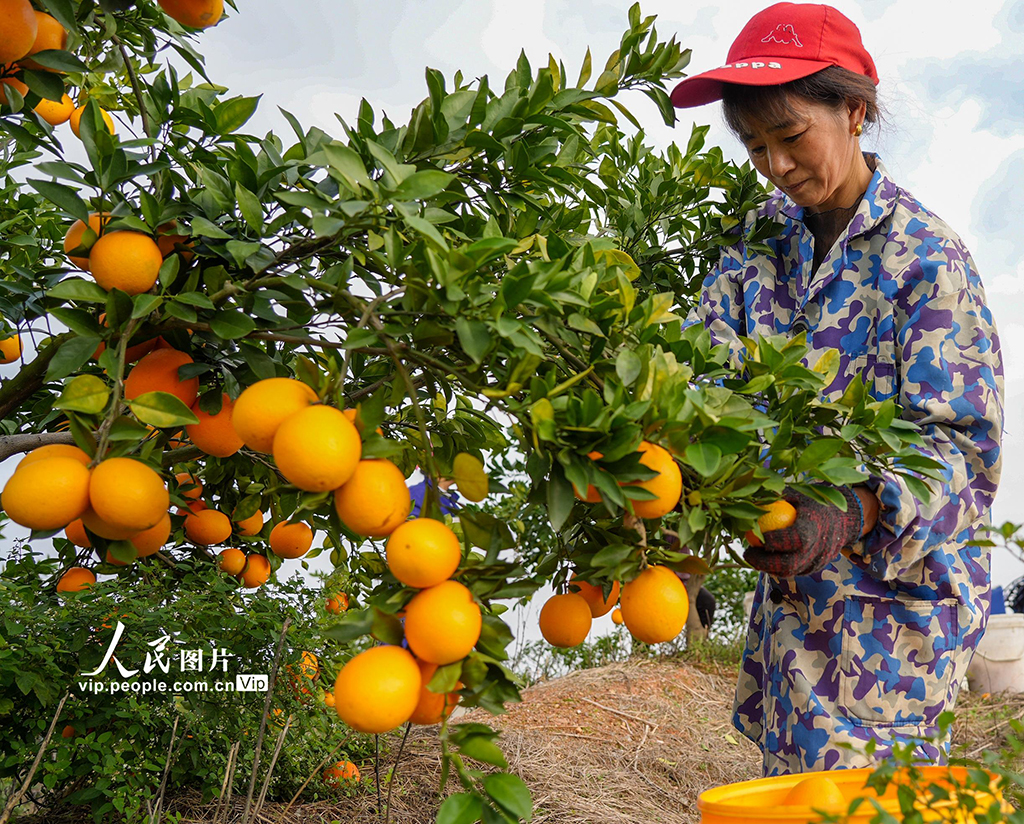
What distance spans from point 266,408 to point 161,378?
30 centimetres

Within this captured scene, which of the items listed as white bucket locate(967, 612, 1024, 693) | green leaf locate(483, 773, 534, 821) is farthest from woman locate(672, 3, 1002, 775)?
white bucket locate(967, 612, 1024, 693)

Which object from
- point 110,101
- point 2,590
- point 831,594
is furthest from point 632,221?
point 2,590

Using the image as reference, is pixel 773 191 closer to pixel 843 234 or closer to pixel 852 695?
pixel 843 234

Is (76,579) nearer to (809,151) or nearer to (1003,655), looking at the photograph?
(809,151)

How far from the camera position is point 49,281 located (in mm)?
1476

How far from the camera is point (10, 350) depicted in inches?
77.6

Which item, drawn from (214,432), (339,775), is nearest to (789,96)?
(214,432)

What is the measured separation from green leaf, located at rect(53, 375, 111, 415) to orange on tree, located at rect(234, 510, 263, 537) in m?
0.95

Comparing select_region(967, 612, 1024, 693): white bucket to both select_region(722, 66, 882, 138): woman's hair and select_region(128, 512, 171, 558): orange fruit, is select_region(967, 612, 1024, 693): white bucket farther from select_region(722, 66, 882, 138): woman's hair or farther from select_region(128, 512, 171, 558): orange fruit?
select_region(128, 512, 171, 558): orange fruit

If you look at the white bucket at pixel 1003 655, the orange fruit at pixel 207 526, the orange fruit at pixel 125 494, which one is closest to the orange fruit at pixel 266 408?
the orange fruit at pixel 125 494

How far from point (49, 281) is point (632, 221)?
4.06 feet

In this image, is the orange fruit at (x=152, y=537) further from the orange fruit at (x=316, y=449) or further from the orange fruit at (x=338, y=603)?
the orange fruit at (x=338, y=603)

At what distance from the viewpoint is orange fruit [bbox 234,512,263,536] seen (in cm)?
193

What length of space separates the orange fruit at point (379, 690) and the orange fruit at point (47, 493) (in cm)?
36
